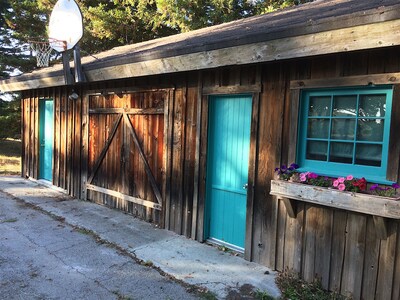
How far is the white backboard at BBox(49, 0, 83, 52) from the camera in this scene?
6312 mm

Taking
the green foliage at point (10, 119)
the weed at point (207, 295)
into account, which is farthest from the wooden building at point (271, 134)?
the green foliage at point (10, 119)

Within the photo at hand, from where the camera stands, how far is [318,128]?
3598 mm

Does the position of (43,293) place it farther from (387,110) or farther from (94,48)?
(94,48)

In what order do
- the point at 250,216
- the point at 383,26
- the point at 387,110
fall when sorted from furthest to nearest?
1. the point at 250,216
2. the point at 387,110
3. the point at 383,26

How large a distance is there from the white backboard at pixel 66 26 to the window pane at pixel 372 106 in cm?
523

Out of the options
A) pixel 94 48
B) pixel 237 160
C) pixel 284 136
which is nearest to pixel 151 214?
pixel 237 160

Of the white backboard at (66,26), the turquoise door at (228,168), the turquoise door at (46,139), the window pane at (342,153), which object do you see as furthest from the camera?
the turquoise door at (46,139)

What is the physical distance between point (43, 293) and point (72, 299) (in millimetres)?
339

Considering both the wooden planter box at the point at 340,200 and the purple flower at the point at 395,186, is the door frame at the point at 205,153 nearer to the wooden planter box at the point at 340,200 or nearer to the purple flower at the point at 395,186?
the wooden planter box at the point at 340,200

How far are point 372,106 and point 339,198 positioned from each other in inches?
37.9

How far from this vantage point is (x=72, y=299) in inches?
126

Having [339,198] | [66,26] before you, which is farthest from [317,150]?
[66,26]

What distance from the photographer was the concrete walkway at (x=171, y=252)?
11.7 ft

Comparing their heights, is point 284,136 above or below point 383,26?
below
